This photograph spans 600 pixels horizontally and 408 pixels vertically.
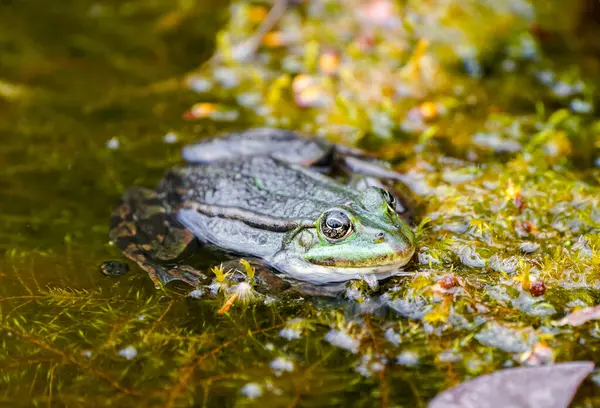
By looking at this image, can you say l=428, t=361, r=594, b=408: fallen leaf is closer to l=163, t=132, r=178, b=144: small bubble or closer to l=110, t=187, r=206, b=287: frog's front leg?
l=110, t=187, r=206, b=287: frog's front leg

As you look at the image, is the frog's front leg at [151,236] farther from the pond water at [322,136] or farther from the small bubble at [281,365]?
the small bubble at [281,365]

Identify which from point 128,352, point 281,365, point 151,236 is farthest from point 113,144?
point 281,365

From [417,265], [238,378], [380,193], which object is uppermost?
[380,193]

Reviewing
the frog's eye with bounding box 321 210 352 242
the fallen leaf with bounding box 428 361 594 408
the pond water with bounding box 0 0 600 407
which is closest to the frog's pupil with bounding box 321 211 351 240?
the frog's eye with bounding box 321 210 352 242

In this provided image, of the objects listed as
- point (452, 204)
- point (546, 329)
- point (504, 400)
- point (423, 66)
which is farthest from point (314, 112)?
point (504, 400)

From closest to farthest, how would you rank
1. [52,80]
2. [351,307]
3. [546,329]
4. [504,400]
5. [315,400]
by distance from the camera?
[504,400]
[315,400]
[546,329]
[351,307]
[52,80]

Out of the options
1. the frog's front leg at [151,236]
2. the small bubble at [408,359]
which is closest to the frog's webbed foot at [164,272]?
the frog's front leg at [151,236]

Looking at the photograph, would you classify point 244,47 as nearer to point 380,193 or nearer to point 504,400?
point 380,193
